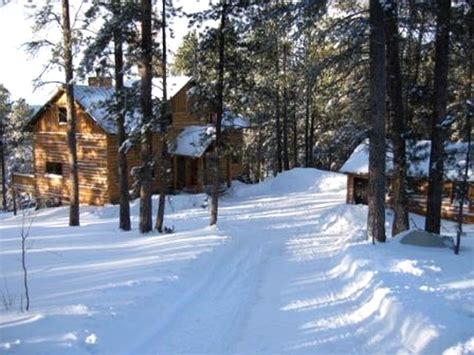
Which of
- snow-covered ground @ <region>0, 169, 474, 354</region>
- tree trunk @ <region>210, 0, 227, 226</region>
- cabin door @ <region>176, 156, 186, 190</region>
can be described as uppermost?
tree trunk @ <region>210, 0, 227, 226</region>

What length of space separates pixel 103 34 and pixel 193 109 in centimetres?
390

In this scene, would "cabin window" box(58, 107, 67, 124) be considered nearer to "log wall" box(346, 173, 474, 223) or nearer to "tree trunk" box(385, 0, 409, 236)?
"log wall" box(346, 173, 474, 223)

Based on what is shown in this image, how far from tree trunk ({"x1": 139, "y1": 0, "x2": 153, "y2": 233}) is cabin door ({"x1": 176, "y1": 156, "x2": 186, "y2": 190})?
1426cm

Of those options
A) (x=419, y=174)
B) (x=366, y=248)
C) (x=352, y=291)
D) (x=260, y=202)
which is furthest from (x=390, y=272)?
(x=260, y=202)

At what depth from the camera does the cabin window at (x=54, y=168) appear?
28562mm

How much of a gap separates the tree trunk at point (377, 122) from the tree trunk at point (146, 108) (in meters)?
6.11

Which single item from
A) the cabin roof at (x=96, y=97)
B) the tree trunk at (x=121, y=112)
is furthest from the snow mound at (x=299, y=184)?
the tree trunk at (x=121, y=112)

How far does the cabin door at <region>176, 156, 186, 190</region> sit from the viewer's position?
29.6 metres

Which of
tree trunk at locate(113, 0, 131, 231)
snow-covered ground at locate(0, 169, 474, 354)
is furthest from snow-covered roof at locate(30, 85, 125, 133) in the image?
snow-covered ground at locate(0, 169, 474, 354)

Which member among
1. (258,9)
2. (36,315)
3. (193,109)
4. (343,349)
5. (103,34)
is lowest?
(343,349)

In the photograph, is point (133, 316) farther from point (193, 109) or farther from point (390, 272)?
point (193, 109)

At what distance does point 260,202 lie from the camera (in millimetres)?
25328

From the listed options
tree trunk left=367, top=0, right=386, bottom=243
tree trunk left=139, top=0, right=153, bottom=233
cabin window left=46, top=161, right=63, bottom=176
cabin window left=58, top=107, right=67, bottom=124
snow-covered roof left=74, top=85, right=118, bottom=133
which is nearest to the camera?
tree trunk left=367, top=0, right=386, bottom=243

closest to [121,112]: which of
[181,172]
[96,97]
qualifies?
[96,97]
